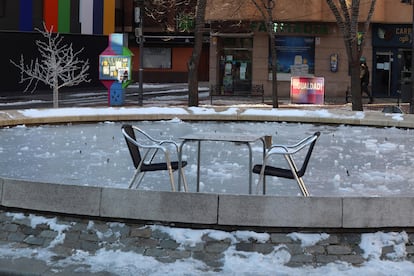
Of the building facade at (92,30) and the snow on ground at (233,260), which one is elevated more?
the building facade at (92,30)

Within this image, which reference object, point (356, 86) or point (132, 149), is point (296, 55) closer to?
point (356, 86)

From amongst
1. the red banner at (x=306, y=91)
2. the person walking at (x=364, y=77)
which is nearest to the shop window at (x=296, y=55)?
the person walking at (x=364, y=77)

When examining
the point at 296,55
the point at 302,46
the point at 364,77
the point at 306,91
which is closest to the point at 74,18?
the point at 296,55

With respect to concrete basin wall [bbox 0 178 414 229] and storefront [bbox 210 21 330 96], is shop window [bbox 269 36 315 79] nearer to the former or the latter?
storefront [bbox 210 21 330 96]

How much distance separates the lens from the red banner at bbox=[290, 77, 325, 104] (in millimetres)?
28484

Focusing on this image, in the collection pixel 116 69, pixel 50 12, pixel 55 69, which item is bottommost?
pixel 55 69

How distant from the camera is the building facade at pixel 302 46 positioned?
33.8m

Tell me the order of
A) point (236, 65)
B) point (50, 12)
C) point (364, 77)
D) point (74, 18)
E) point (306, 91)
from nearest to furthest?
1. point (306, 91)
2. point (364, 77)
3. point (236, 65)
4. point (50, 12)
5. point (74, 18)

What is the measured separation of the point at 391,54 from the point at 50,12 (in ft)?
69.4

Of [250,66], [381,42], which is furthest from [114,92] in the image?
[381,42]

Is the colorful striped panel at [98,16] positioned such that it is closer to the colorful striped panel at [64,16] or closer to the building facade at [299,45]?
the colorful striped panel at [64,16]

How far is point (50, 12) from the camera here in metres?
43.0

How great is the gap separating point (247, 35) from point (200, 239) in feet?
97.9

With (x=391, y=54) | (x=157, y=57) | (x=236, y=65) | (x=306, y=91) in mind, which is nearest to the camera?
(x=306, y=91)
